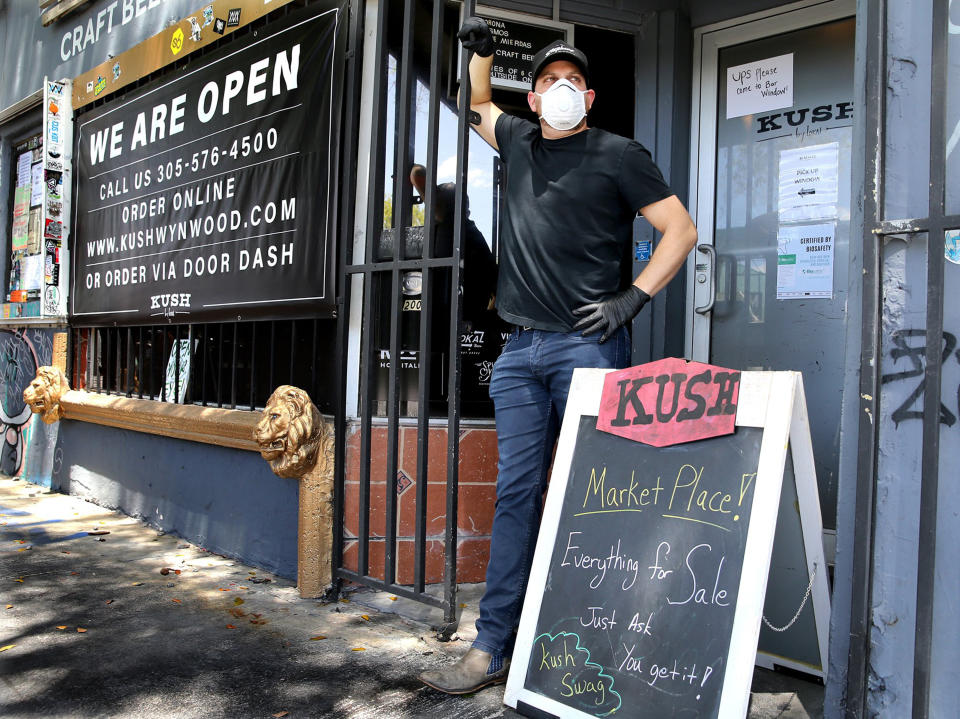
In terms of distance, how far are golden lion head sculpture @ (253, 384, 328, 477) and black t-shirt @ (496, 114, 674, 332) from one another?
4.18 feet

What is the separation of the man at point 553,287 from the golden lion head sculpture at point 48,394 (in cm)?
447

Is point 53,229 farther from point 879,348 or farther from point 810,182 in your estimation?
point 879,348

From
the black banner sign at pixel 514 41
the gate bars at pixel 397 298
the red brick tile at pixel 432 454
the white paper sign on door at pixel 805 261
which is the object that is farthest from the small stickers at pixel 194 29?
the white paper sign on door at pixel 805 261

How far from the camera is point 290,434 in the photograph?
3633mm

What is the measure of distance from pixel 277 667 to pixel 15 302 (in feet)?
16.9

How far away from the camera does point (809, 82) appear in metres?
3.64

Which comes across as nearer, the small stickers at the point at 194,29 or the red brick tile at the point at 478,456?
the red brick tile at the point at 478,456

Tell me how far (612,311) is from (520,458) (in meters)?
0.60

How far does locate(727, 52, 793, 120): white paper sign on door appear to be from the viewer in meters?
3.70

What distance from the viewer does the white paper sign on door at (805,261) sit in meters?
3.55

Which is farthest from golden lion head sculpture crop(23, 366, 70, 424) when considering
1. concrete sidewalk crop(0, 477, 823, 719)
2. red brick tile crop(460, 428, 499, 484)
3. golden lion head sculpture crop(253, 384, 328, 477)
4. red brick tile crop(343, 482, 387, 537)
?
red brick tile crop(460, 428, 499, 484)

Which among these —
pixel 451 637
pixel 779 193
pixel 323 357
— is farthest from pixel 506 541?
pixel 779 193

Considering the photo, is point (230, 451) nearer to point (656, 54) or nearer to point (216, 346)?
point (216, 346)

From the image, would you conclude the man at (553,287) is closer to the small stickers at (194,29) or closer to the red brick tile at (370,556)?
the red brick tile at (370,556)
